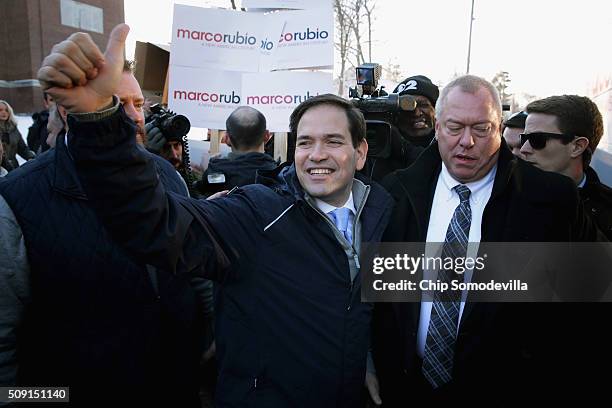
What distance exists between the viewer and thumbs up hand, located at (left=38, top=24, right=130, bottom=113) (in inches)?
39.1

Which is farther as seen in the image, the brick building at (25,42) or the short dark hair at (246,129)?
the brick building at (25,42)

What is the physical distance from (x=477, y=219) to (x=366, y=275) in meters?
0.55

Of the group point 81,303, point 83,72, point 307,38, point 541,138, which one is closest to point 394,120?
point 541,138

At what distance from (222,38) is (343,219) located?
310 cm

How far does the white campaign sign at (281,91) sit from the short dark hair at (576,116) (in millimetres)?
2133

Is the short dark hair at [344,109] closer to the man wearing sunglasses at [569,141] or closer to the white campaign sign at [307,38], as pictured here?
the man wearing sunglasses at [569,141]

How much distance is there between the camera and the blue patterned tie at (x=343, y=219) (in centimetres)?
174

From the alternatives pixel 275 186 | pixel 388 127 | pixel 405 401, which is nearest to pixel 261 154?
pixel 388 127

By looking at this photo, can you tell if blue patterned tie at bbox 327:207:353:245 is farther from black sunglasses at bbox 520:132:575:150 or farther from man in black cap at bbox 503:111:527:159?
man in black cap at bbox 503:111:527:159

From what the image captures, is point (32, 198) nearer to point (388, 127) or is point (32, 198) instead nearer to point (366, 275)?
point (366, 275)

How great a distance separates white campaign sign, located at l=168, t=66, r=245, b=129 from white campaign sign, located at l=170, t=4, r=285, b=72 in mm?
78

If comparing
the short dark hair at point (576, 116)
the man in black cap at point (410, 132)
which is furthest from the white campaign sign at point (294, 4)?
the short dark hair at point (576, 116)

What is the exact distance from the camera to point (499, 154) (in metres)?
1.94

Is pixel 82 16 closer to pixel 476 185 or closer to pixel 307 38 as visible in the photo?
pixel 307 38
